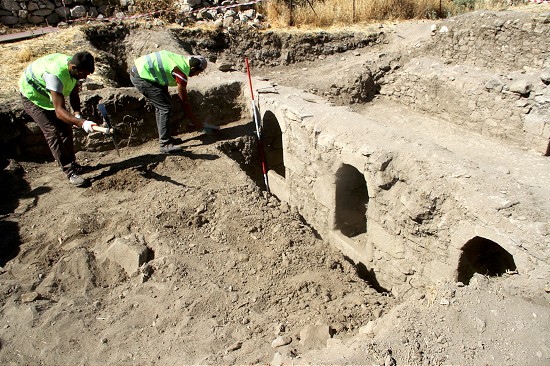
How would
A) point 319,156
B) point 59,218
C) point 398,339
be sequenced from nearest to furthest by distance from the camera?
1. point 398,339
2. point 59,218
3. point 319,156

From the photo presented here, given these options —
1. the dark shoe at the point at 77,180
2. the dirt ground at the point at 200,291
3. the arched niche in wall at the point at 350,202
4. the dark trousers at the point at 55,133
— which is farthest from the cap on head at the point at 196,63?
the arched niche in wall at the point at 350,202

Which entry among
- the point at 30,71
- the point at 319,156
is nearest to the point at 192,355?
the point at 319,156

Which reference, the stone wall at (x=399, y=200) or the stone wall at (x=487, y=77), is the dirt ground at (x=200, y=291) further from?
the stone wall at (x=487, y=77)

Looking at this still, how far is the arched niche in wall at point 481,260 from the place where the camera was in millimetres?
4375

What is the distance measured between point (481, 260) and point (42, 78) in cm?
559

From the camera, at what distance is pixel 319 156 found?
20.3 ft

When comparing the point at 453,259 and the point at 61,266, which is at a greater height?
the point at 61,266

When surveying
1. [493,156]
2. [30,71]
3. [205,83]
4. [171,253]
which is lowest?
[493,156]

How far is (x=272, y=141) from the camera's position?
820 cm

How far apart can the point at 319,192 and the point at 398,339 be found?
3.63 m

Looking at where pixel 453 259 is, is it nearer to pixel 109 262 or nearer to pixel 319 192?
pixel 319 192

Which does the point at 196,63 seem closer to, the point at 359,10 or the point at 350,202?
the point at 350,202

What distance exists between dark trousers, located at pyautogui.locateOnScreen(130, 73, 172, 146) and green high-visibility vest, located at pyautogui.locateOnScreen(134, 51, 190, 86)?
0.37 ft

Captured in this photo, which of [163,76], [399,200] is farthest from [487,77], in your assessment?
[163,76]
